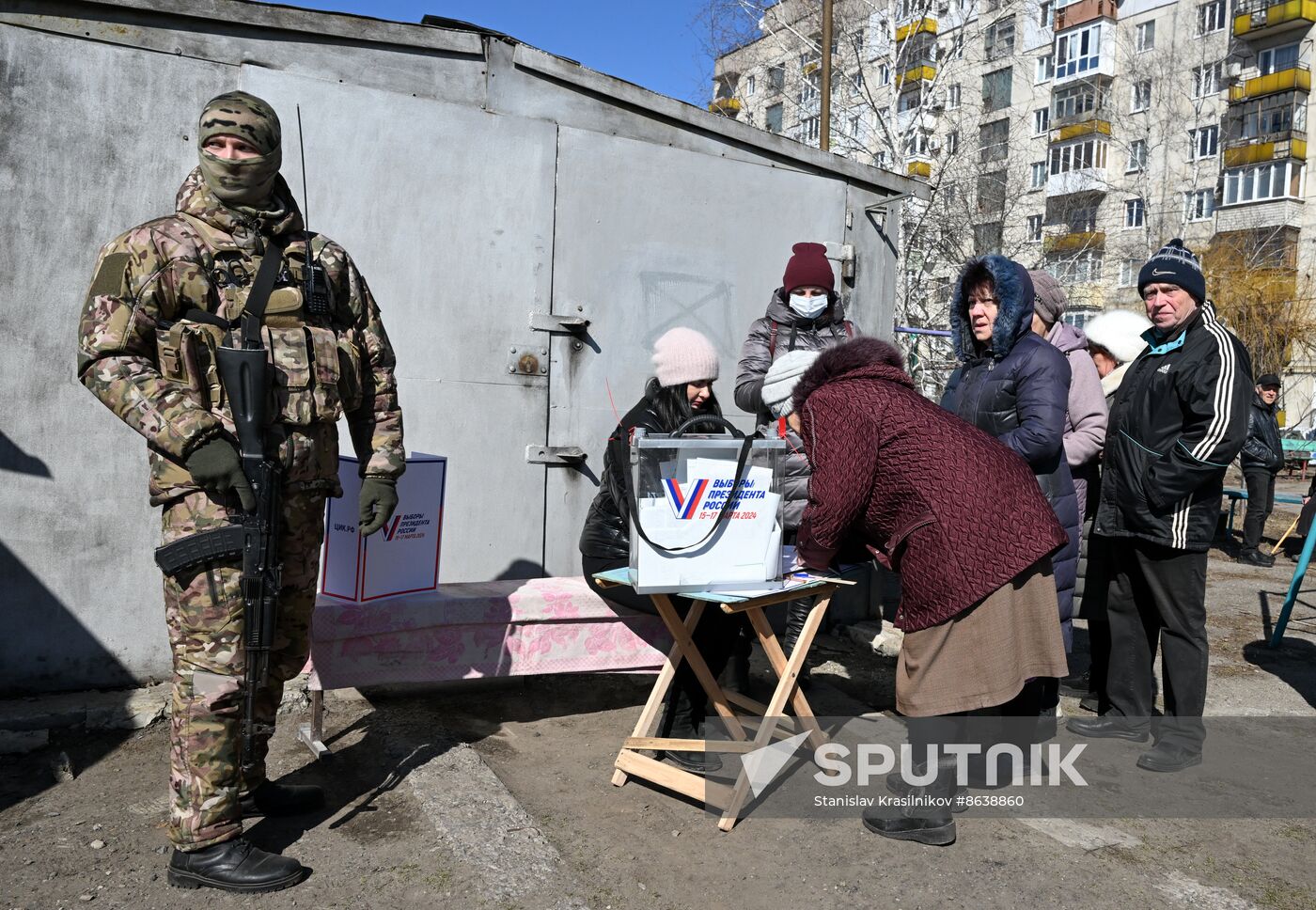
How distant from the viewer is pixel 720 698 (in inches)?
148

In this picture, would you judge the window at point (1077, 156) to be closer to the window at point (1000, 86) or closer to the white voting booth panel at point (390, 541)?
the window at point (1000, 86)

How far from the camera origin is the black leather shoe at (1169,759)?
3984 mm

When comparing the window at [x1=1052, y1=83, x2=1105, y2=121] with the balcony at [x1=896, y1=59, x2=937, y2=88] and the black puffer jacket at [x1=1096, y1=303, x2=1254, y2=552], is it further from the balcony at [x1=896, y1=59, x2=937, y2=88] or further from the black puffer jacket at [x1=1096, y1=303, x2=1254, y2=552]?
the black puffer jacket at [x1=1096, y1=303, x2=1254, y2=552]

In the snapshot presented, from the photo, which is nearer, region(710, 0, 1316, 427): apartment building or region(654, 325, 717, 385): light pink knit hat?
region(654, 325, 717, 385): light pink knit hat

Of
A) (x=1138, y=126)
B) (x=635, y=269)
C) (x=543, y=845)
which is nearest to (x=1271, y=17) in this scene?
(x=1138, y=126)

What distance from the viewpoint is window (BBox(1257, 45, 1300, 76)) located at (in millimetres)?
31805

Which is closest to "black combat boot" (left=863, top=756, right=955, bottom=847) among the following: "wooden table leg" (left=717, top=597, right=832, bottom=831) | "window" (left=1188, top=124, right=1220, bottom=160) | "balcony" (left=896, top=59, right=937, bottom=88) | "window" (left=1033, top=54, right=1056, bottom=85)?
"wooden table leg" (left=717, top=597, right=832, bottom=831)

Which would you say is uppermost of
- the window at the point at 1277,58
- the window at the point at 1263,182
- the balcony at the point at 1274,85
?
the window at the point at 1277,58

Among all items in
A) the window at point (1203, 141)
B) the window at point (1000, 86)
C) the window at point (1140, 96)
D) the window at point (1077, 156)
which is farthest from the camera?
the window at point (1000, 86)

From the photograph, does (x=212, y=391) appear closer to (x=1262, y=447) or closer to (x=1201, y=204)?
(x=1262, y=447)

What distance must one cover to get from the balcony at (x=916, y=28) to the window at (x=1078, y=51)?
68.6 feet

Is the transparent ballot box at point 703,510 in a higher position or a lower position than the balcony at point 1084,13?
lower

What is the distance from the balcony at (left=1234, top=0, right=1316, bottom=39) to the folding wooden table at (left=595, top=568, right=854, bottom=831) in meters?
36.3

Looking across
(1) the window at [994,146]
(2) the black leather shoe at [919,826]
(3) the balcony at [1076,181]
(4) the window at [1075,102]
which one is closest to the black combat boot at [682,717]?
(2) the black leather shoe at [919,826]
